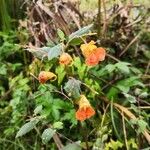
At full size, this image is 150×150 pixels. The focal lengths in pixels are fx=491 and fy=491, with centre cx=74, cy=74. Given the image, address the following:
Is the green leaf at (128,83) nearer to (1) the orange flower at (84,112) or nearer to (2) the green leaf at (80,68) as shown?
(2) the green leaf at (80,68)

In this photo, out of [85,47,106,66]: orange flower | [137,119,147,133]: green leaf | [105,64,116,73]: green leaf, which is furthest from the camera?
[105,64,116,73]: green leaf

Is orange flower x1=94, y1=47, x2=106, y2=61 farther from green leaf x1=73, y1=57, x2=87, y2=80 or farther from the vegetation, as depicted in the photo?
green leaf x1=73, y1=57, x2=87, y2=80

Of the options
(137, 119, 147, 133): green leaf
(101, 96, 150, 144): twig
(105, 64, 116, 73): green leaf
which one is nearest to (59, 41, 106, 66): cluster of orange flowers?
(137, 119, 147, 133): green leaf

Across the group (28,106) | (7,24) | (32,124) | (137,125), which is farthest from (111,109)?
(7,24)

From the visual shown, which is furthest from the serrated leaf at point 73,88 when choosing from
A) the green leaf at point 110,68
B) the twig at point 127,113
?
the green leaf at point 110,68

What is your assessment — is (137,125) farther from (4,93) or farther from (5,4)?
(5,4)

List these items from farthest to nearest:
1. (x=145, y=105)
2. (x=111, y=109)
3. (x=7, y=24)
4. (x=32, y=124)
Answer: (x=7, y=24) < (x=145, y=105) < (x=111, y=109) < (x=32, y=124)

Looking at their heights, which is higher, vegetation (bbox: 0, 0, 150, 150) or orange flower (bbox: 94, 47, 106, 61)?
orange flower (bbox: 94, 47, 106, 61)

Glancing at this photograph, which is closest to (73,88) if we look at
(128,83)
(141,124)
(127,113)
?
(141,124)
